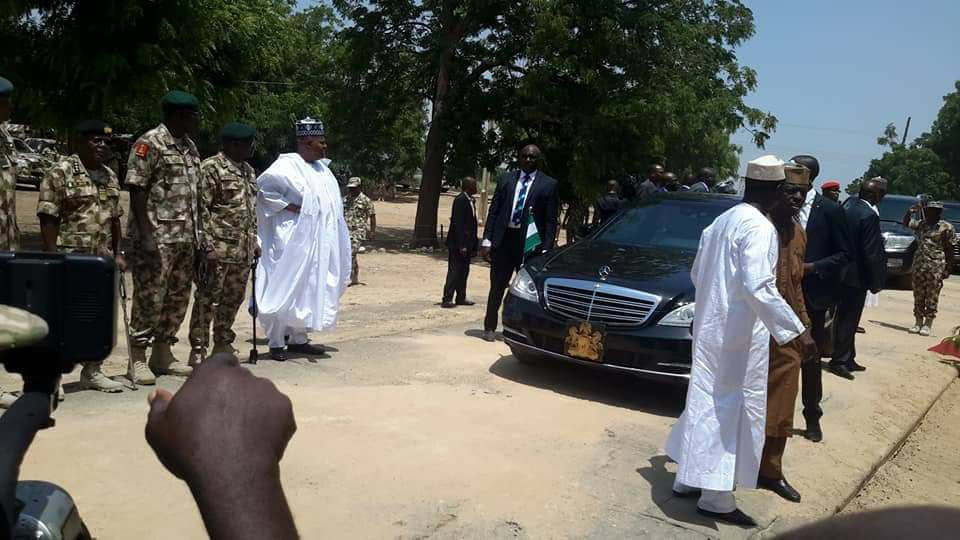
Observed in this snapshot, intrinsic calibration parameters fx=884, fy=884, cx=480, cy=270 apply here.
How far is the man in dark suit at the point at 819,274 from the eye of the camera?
239 inches

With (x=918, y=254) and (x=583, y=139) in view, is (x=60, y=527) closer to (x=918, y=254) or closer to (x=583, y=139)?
(x=918, y=254)

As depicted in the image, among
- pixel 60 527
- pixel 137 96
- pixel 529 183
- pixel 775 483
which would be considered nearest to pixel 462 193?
pixel 529 183

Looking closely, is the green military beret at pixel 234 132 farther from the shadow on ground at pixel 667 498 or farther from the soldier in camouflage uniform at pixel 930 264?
the soldier in camouflage uniform at pixel 930 264

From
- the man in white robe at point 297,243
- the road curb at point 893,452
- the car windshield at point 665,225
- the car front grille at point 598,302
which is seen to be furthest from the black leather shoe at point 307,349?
the road curb at point 893,452

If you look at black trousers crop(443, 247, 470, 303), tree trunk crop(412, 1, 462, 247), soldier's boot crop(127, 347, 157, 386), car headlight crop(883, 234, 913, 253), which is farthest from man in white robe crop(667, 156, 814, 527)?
car headlight crop(883, 234, 913, 253)

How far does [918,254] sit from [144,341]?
1015 cm

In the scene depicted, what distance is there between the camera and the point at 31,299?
1629 mm

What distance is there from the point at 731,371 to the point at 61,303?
3.39 metres

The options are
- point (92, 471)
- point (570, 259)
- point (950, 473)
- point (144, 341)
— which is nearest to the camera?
point (92, 471)

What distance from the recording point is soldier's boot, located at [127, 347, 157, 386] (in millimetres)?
5770

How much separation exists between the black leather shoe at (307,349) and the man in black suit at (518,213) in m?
1.86

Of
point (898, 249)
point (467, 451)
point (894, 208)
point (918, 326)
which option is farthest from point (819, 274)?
point (894, 208)

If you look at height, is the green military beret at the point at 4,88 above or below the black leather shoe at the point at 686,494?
above

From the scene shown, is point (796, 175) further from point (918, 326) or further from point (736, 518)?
point (918, 326)
